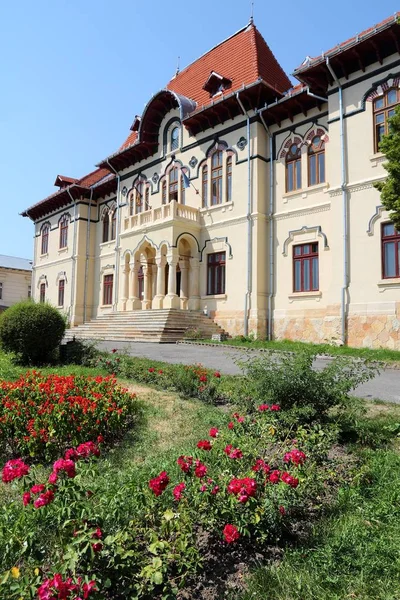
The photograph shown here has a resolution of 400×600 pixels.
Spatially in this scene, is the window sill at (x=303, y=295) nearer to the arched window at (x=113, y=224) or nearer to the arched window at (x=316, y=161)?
the arched window at (x=316, y=161)

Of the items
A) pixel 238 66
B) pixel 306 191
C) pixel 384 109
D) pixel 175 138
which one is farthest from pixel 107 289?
pixel 384 109

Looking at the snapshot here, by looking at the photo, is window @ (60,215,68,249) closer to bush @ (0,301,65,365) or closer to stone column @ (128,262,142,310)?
stone column @ (128,262,142,310)

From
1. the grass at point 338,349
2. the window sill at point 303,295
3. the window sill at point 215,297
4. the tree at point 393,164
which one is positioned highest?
the tree at point 393,164

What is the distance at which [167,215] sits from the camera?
22547mm

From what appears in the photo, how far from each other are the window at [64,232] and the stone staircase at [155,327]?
12037 mm

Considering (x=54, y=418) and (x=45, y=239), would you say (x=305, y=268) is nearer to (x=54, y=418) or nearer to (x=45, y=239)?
(x=54, y=418)

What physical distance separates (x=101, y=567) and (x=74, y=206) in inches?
1251

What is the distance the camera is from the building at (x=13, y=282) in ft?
140

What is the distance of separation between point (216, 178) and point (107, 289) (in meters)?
11.8

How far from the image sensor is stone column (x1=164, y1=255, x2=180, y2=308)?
21.9m

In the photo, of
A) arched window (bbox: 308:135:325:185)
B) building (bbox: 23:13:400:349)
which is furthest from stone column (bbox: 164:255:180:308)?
arched window (bbox: 308:135:325:185)

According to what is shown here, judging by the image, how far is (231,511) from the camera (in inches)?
117

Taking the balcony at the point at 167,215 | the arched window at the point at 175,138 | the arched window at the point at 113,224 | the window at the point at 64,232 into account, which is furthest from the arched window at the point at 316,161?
the window at the point at 64,232

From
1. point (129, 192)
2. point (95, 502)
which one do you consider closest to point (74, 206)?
point (129, 192)
